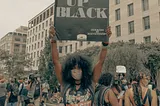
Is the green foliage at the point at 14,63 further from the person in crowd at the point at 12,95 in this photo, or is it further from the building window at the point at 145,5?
the person in crowd at the point at 12,95

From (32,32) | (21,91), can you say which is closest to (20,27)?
(32,32)

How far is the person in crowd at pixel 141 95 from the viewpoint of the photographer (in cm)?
345

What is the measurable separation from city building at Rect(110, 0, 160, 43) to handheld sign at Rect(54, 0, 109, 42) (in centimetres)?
2057

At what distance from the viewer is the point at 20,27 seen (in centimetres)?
9044

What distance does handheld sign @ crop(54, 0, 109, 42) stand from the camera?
4.38m

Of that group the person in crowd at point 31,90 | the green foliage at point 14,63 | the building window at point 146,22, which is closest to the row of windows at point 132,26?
the building window at point 146,22

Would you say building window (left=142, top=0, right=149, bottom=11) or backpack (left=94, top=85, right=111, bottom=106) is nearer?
backpack (left=94, top=85, right=111, bottom=106)

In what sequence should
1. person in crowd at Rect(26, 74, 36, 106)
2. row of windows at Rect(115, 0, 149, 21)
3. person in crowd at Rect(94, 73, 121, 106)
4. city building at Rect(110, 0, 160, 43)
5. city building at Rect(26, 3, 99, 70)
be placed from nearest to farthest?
person in crowd at Rect(94, 73, 121, 106)
person in crowd at Rect(26, 74, 36, 106)
city building at Rect(110, 0, 160, 43)
row of windows at Rect(115, 0, 149, 21)
city building at Rect(26, 3, 99, 70)

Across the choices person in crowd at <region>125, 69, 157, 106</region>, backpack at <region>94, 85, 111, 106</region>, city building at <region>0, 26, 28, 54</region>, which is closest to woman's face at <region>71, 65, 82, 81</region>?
backpack at <region>94, 85, 111, 106</region>

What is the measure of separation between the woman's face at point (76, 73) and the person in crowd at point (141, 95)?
1.32 metres

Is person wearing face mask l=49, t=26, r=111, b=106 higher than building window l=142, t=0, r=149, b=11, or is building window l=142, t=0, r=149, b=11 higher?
building window l=142, t=0, r=149, b=11

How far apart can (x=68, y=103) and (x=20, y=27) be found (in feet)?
302

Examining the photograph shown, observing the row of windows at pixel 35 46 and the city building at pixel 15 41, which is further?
the city building at pixel 15 41

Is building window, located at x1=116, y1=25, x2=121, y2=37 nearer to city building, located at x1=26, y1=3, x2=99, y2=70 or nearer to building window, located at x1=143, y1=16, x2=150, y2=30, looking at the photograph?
building window, located at x1=143, y1=16, x2=150, y2=30
